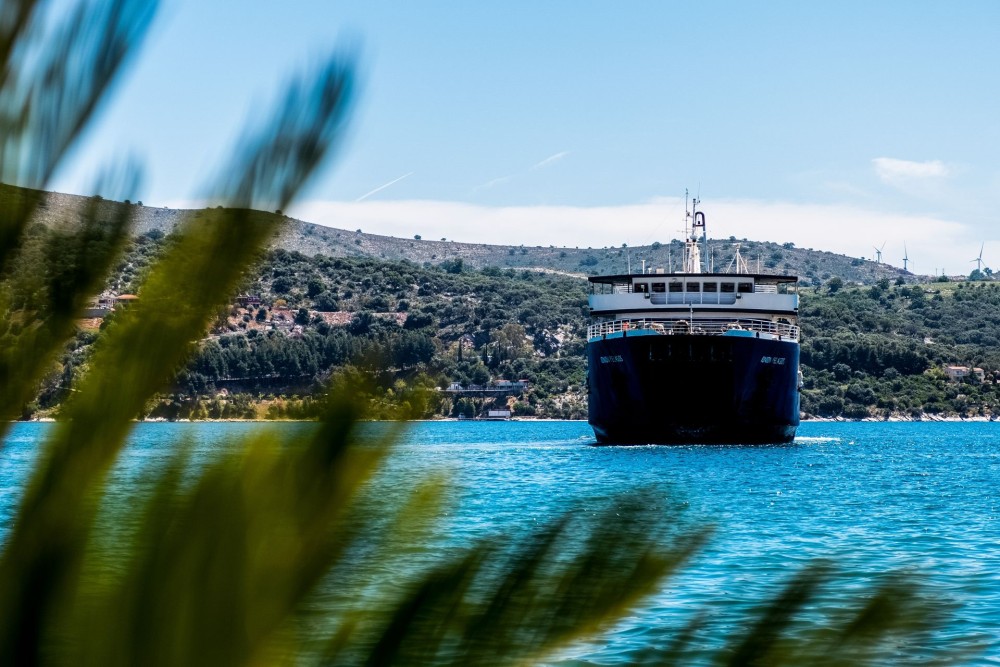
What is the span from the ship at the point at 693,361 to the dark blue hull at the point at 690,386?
3 centimetres

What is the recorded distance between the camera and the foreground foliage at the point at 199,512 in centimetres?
166

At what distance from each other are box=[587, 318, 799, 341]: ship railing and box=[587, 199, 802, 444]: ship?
0.05 meters

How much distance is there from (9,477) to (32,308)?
33745mm

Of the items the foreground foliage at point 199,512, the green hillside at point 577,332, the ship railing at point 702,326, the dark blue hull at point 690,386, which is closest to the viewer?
the foreground foliage at point 199,512

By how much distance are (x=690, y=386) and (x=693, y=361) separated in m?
0.86

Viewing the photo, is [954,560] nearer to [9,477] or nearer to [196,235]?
[196,235]

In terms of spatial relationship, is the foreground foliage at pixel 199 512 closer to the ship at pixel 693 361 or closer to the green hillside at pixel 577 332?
the ship at pixel 693 361

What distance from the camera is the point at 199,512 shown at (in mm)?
1731

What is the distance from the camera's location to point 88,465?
1729 mm

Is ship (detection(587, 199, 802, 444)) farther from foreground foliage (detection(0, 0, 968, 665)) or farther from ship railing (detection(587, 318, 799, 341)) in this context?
foreground foliage (detection(0, 0, 968, 665))

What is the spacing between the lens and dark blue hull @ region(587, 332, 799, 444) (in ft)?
139

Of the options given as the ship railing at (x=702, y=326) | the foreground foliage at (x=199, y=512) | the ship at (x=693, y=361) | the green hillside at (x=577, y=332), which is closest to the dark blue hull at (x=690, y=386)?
the ship at (x=693, y=361)

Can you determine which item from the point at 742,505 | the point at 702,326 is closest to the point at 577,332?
the point at 702,326

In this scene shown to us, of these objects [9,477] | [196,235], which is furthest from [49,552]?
[9,477]
